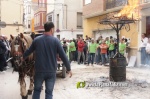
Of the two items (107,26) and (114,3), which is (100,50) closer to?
(107,26)

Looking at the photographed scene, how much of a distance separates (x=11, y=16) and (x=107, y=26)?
12232 millimetres

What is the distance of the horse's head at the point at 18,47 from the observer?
272 inches

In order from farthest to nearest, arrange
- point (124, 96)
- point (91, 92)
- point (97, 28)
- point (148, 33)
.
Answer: point (97, 28) → point (148, 33) → point (91, 92) → point (124, 96)

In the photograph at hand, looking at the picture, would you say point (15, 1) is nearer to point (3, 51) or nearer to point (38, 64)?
point (3, 51)

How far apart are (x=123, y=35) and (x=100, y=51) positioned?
2.57 meters

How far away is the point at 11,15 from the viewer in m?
29.8

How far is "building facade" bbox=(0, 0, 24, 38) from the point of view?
2936cm

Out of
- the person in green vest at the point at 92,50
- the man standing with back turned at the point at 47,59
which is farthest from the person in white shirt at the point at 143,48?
the man standing with back turned at the point at 47,59

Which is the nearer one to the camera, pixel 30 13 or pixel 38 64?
pixel 38 64

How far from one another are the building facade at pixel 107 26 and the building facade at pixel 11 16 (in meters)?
7.43

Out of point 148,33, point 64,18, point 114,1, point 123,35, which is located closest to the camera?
point 148,33

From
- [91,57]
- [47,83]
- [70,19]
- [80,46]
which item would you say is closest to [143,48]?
[91,57]

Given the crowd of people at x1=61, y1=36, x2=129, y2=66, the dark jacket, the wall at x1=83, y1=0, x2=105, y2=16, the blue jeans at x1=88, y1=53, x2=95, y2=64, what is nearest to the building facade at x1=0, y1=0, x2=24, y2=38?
the wall at x1=83, y1=0, x2=105, y2=16

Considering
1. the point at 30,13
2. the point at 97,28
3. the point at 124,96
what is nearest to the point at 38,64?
the point at 124,96
